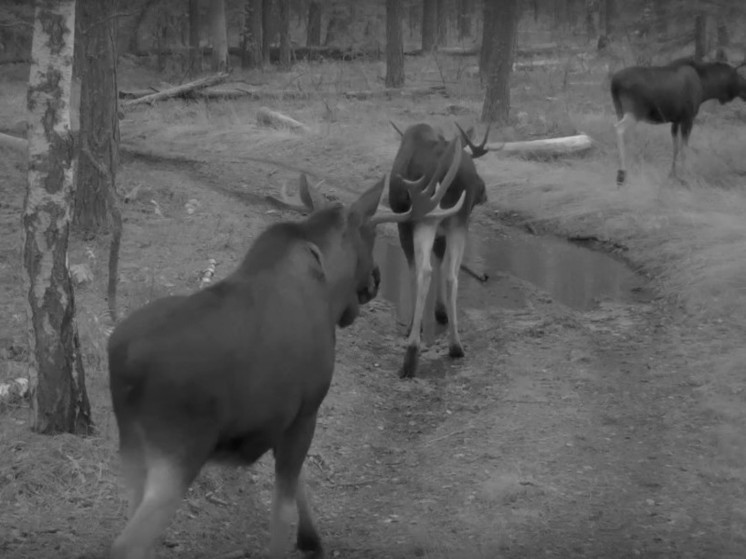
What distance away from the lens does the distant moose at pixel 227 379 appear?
4.80 m

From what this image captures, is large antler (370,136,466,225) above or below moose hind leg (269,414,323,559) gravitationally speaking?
above

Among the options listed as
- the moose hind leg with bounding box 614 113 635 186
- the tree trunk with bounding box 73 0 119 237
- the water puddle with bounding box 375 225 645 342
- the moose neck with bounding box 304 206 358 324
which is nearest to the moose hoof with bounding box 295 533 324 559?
the moose neck with bounding box 304 206 358 324

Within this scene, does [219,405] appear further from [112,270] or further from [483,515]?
[112,270]

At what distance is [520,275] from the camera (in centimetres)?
1335

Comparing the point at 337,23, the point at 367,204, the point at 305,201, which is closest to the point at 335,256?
the point at 367,204

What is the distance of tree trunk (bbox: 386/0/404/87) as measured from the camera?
1291 inches

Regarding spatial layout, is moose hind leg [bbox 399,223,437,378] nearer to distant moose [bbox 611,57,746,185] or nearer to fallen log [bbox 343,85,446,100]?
distant moose [bbox 611,57,746,185]

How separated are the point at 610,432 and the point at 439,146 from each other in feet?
10.8

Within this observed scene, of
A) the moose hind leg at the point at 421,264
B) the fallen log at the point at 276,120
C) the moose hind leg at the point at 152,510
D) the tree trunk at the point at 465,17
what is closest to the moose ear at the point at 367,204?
the moose hind leg at the point at 152,510

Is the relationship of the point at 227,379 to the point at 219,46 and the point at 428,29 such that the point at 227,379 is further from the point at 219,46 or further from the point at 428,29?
the point at 428,29

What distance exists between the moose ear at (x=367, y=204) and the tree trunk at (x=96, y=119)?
261 inches

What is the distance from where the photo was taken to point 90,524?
6.21 meters

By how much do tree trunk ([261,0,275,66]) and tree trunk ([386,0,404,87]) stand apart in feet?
28.3

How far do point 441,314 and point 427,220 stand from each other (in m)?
1.93
